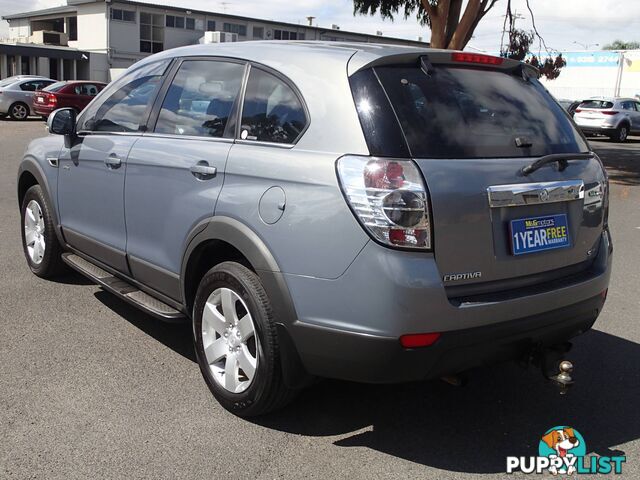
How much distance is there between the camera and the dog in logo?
3.19 m

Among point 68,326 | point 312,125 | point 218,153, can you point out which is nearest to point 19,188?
point 68,326

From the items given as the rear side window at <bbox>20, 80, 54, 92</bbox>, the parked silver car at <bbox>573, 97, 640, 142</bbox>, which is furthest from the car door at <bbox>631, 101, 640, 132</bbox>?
the rear side window at <bbox>20, 80, 54, 92</bbox>

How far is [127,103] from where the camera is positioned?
4438mm

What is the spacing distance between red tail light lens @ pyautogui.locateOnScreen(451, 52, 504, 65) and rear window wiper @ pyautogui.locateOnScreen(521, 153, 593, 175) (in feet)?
1.92

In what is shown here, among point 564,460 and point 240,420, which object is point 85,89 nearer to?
point 240,420

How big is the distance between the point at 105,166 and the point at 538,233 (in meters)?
2.73

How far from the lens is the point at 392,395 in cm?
376

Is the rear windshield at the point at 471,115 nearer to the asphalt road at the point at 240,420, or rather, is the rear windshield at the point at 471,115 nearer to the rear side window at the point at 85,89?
the asphalt road at the point at 240,420

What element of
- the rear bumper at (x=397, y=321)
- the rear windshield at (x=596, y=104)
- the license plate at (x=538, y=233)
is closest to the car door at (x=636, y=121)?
the rear windshield at (x=596, y=104)

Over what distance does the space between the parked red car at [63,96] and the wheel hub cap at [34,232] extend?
715 inches

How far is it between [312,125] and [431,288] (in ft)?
3.06

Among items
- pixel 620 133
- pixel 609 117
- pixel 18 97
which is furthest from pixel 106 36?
pixel 620 133

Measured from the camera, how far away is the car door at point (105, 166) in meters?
4.23

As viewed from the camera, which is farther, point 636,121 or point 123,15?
point 123,15
